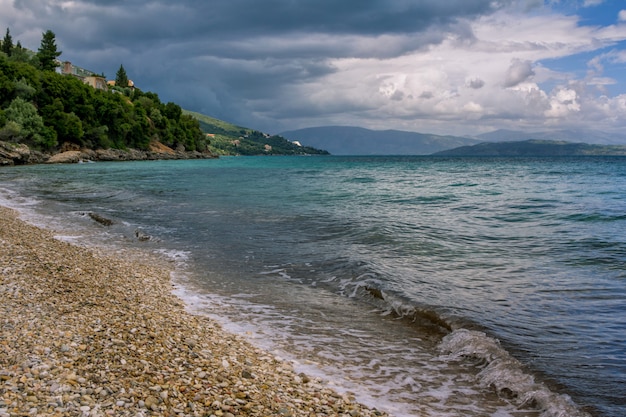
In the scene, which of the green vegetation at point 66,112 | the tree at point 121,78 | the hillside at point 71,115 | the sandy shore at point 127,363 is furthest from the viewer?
the tree at point 121,78

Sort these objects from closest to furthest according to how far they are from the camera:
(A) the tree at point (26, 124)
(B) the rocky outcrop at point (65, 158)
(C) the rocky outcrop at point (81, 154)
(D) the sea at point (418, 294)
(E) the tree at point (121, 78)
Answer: (D) the sea at point (418, 294)
(C) the rocky outcrop at point (81, 154)
(A) the tree at point (26, 124)
(B) the rocky outcrop at point (65, 158)
(E) the tree at point (121, 78)

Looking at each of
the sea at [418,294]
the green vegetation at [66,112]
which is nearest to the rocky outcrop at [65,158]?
the green vegetation at [66,112]

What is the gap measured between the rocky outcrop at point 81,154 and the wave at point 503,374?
8868 cm

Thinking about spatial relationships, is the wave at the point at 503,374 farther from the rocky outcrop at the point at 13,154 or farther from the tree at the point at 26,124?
the tree at the point at 26,124

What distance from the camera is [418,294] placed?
1211cm

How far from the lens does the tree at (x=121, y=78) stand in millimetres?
184625

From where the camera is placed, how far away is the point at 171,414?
5.38 m

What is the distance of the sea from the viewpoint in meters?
7.39

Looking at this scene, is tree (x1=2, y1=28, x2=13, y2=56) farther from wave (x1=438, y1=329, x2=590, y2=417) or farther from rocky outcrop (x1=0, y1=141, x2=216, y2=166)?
wave (x1=438, y1=329, x2=590, y2=417)

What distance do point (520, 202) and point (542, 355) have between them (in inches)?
1115

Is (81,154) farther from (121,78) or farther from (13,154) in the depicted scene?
(121,78)

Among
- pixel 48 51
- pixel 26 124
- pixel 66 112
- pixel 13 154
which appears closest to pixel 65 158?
pixel 26 124

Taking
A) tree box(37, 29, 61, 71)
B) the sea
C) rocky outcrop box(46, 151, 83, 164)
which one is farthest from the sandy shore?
tree box(37, 29, 61, 71)

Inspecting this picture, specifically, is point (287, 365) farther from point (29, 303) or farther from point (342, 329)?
point (29, 303)
